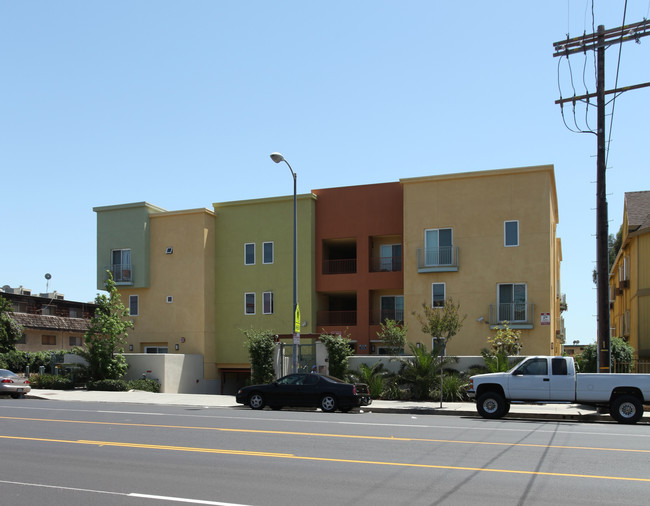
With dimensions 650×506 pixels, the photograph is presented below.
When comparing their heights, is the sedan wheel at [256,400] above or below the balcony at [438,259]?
below

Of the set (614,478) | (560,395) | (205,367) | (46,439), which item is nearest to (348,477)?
(614,478)

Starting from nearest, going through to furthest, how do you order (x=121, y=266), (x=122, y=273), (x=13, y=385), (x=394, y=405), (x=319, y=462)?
(x=319, y=462) → (x=394, y=405) → (x=13, y=385) → (x=122, y=273) → (x=121, y=266)

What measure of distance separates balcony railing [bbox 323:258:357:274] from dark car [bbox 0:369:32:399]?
1603cm

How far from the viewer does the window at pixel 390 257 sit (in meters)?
35.8

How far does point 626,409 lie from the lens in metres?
17.8

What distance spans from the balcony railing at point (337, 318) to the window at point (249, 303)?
378cm

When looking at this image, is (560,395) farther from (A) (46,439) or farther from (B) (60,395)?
(B) (60,395)

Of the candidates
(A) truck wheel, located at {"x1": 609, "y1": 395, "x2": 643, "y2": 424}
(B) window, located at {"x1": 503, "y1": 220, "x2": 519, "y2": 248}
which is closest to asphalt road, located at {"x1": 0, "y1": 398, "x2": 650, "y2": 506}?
(A) truck wheel, located at {"x1": 609, "y1": 395, "x2": 643, "y2": 424}

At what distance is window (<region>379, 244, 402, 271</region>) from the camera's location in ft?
118

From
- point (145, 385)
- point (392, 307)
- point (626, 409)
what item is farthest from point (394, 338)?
point (626, 409)

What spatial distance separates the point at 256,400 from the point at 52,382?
1551cm

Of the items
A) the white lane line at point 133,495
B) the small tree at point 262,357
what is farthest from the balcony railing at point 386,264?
the white lane line at point 133,495

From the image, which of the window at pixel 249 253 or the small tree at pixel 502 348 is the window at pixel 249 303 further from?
the small tree at pixel 502 348

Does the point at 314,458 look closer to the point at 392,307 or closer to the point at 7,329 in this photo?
the point at 392,307
